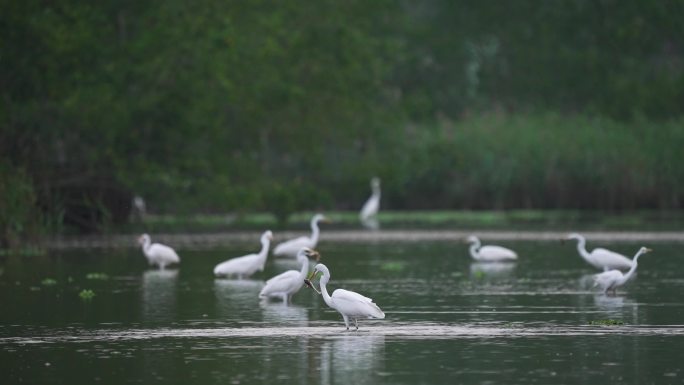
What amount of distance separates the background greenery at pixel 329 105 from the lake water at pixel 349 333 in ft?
35.5

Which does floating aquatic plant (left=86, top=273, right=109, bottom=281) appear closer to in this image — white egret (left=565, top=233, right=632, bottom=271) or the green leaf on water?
the green leaf on water

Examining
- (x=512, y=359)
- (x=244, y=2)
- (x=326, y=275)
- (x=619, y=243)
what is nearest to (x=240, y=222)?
(x=244, y=2)

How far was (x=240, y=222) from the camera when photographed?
51.7 metres

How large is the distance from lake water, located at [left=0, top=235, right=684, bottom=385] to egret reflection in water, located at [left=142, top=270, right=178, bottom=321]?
1.6 inches

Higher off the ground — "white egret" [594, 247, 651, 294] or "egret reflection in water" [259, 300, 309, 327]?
"white egret" [594, 247, 651, 294]

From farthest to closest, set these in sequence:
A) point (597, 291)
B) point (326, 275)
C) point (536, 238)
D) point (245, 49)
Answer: point (245, 49) < point (536, 238) < point (597, 291) < point (326, 275)

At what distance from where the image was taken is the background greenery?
4300cm

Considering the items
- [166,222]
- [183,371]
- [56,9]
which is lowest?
[183,371]

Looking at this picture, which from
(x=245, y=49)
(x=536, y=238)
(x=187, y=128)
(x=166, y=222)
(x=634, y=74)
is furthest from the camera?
(x=634, y=74)

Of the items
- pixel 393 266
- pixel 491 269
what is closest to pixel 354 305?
pixel 393 266

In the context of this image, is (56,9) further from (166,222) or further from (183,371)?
(183,371)

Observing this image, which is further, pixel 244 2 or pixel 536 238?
pixel 244 2

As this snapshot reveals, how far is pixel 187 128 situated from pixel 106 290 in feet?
70.1

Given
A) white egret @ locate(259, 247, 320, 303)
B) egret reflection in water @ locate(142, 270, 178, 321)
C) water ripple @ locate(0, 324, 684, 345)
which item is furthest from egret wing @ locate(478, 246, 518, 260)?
water ripple @ locate(0, 324, 684, 345)
